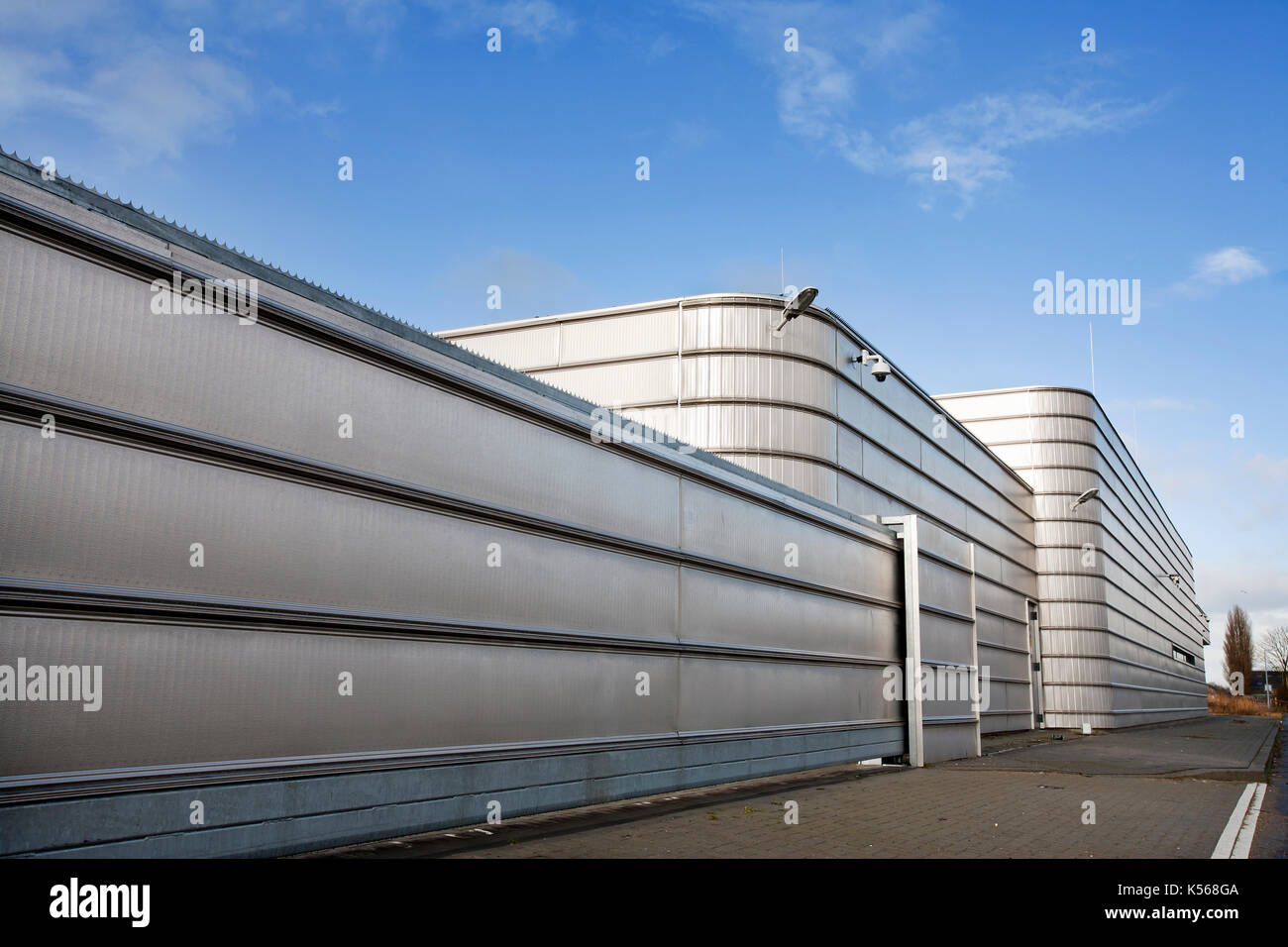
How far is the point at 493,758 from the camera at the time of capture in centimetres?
806

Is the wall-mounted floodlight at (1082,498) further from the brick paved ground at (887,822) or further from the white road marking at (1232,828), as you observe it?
the white road marking at (1232,828)

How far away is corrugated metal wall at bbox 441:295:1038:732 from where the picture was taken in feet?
75.3

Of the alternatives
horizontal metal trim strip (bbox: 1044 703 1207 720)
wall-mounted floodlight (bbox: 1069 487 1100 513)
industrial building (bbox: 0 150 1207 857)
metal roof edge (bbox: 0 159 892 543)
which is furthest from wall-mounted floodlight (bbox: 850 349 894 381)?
horizontal metal trim strip (bbox: 1044 703 1207 720)

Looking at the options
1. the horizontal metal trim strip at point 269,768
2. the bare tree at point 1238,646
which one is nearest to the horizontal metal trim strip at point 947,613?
the horizontal metal trim strip at point 269,768

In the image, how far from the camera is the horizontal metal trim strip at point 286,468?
17.5 feet

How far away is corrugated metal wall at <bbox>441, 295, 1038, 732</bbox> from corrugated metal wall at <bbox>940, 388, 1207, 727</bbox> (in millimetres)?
9936

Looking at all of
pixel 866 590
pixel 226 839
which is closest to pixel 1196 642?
pixel 866 590

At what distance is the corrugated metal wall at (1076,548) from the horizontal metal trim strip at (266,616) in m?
31.9

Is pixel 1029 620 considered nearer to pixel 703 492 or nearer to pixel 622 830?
pixel 703 492

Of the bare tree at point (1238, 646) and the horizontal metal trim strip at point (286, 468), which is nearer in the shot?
the horizontal metal trim strip at point (286, 468)

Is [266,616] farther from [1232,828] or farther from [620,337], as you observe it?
[620,337]

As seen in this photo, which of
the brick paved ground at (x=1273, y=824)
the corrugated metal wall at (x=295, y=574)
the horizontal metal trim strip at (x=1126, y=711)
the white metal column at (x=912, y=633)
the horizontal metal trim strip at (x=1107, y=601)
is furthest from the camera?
the horizontal metal trim strip at (x=1107, y=601)

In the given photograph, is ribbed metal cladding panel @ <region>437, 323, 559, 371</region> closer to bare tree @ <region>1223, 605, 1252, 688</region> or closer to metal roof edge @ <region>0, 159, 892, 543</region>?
metal roof edge @ <region>0, 159, 892, 543</region>
